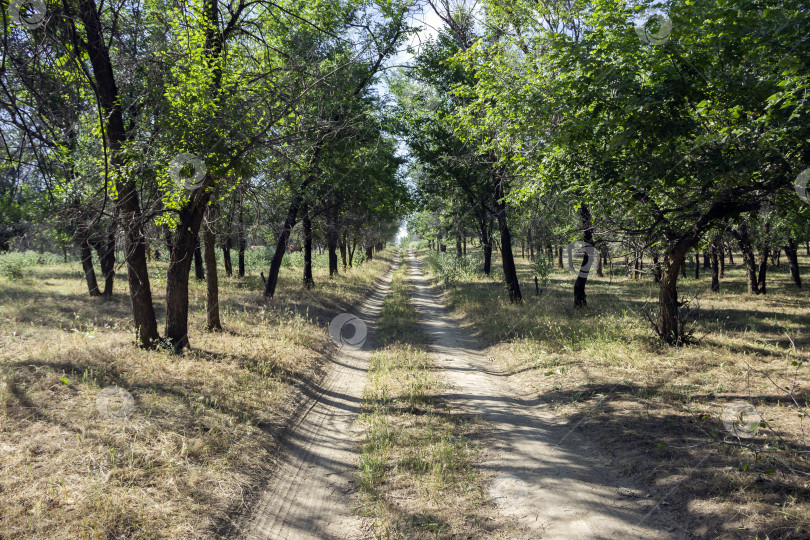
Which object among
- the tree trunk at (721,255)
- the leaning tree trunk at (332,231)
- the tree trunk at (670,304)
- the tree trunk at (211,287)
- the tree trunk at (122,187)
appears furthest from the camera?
the leaning tree trunk at (332,231)

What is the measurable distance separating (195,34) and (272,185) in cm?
376

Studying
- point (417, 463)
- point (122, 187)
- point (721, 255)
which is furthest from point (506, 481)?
point (721, 255)

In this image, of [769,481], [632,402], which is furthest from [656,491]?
[632,402]

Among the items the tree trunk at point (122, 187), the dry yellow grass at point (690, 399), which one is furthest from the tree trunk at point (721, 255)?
the tree trunk at point (122, 187)

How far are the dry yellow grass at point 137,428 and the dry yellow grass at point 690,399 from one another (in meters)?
4.42

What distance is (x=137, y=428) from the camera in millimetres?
5066

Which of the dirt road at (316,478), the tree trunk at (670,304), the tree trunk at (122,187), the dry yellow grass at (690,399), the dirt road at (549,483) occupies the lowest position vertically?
the dirt road at (316,478)

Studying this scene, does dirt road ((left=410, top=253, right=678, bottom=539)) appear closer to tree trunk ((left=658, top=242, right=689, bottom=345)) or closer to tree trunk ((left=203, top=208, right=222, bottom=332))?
tree trunk ((left=658, top=242, right=689, bottom=345))

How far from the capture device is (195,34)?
7.34m

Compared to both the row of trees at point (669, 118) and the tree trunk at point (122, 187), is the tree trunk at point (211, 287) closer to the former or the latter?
the tree trunk at point (122, 187)

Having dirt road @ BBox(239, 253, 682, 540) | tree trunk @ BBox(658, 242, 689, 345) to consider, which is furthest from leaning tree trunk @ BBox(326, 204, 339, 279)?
tree trunk @ BBox(658, 242, 689, 345)

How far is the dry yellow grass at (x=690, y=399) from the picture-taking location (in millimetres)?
3959

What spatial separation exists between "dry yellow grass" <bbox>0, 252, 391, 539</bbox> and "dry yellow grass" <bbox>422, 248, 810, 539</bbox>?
174 inches

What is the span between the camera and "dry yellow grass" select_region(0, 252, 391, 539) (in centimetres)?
380
